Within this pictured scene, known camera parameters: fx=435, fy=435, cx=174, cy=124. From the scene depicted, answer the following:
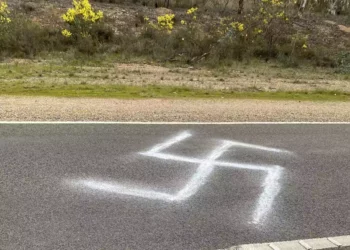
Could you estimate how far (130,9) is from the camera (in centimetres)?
2839

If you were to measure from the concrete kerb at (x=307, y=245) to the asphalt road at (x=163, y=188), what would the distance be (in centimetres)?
14

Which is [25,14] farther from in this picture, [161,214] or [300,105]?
[161,214]

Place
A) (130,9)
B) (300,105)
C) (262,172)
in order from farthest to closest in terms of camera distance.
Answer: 1. (130,9)
2. (300,105)
3. (262,172)

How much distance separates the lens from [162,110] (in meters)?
10.4

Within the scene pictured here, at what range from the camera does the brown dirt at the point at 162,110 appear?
9281 millimetres

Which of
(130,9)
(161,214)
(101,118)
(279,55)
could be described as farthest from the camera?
(130,9)

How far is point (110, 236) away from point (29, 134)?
389cm

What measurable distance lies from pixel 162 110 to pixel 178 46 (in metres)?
14.8

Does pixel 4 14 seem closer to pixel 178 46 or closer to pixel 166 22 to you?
pixel 166 22

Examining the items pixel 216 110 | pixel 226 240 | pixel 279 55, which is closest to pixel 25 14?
pixel 279 55

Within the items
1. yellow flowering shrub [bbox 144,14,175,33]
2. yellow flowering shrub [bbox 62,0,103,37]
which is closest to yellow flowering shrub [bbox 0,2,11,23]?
yellow flowering shrub [bbox 62,0,103,37]

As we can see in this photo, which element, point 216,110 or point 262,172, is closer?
point 262,172

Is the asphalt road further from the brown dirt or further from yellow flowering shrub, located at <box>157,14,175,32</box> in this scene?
yellow flowering shrub, located at <box>157,14,175,32</box>

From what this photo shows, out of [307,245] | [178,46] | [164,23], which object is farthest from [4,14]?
[307,245]
